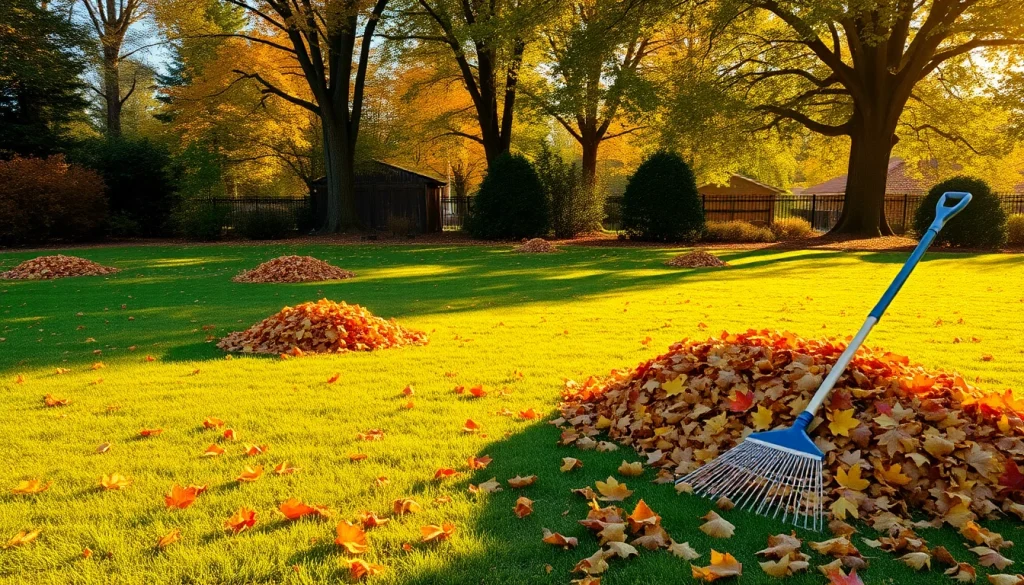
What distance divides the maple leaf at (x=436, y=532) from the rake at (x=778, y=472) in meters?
1.22

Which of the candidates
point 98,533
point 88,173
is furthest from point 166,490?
point 88,173

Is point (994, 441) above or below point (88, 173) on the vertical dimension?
below

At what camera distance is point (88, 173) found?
2284 centimetres

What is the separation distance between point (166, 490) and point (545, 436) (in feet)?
6.86

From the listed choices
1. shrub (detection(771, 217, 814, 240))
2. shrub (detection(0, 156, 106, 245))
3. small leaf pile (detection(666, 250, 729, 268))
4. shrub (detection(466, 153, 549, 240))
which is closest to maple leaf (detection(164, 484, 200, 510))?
small leaf pile (detection(666, 250, 729, 268))

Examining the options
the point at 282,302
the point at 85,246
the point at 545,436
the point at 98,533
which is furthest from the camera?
the point at 85,246

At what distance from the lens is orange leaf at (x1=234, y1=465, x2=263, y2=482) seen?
10.2ft

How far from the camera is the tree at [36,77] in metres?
24.4

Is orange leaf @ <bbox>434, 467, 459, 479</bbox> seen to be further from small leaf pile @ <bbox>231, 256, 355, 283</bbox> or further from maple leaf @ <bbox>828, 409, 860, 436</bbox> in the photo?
small leaf pile @ <bbox>231, 256, 355, 283</bbox>

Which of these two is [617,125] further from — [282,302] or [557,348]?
[557,348]

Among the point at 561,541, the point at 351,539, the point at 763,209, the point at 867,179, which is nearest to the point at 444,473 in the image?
the point at 351,539

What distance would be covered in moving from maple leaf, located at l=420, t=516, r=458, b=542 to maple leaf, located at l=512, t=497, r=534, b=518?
13.1 inches

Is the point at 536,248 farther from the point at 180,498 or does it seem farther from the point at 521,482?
the point at 180,498

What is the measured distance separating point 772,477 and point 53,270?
15.7 metres
